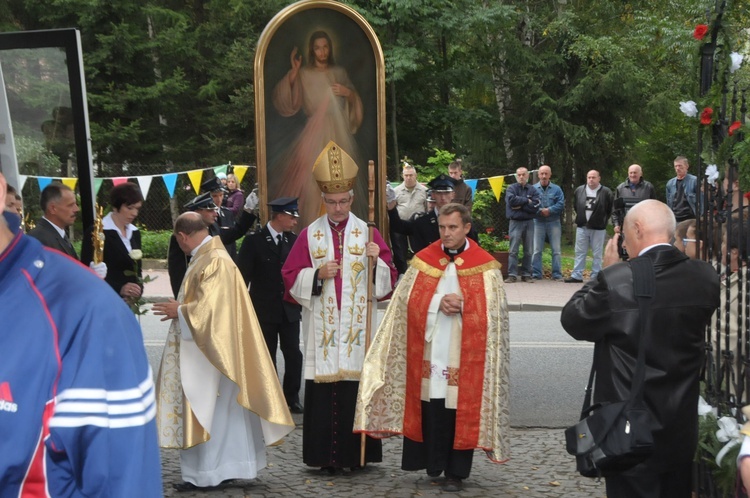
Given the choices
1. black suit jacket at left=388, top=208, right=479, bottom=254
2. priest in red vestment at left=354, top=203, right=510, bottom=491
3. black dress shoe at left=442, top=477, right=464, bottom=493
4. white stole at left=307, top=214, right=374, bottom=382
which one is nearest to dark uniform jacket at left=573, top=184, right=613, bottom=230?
→ black suit jacket at left=388, top=208, right=479, bottom=254

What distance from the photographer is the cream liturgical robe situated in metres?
6.59

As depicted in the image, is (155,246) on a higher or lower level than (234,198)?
lower

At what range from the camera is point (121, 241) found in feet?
27.2

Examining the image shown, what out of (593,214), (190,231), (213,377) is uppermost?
(190,231)

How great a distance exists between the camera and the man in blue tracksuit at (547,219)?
702 inches

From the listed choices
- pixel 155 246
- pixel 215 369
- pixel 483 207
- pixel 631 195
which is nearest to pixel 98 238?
pixel 215 369

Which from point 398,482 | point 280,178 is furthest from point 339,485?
point 280,178

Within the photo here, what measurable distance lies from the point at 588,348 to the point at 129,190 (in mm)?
5764

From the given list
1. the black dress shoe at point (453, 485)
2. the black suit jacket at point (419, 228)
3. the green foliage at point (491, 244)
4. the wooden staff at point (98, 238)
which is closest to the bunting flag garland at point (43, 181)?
the wooden staff at point (98, 238)

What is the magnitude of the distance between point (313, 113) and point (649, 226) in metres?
5.78

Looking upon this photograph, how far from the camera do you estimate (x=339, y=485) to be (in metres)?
6.93

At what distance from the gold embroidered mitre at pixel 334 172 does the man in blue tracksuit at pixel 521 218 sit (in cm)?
1038

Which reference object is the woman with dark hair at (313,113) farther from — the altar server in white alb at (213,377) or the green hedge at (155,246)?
the green hedge at (155,246)

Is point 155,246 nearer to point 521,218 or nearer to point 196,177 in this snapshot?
point 196,177
